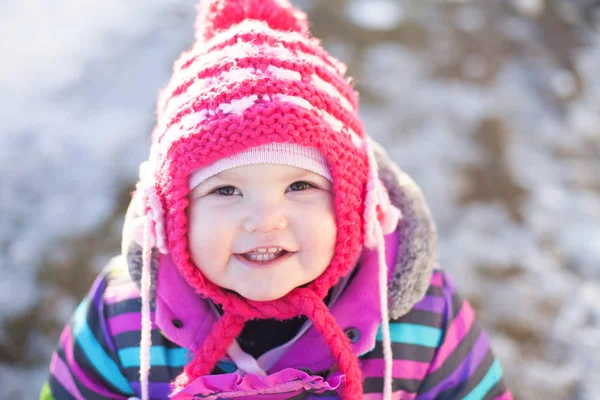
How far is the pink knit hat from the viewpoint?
1.11 metres

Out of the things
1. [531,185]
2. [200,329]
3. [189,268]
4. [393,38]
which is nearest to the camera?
[189,268]

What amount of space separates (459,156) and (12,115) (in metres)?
1.56

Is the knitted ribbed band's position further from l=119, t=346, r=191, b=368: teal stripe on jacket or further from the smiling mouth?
l=119, t=346, r=191, b=368: teal stripe on jacket

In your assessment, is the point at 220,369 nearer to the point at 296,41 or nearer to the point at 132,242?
the point at 132,242

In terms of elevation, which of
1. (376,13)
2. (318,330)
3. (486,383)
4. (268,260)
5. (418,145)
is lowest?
(486,383)

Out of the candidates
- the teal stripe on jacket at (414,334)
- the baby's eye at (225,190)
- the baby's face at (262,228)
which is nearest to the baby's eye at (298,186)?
the baby's face at (262,228)

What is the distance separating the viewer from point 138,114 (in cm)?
235

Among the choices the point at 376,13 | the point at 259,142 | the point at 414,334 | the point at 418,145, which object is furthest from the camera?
the point at 376,13

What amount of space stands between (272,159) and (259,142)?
4 cm

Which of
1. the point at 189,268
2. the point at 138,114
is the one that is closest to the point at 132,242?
the point at 189,268

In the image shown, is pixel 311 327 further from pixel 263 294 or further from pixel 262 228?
pixel 262 228

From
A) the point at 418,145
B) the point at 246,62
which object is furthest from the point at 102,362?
the point at 418,145

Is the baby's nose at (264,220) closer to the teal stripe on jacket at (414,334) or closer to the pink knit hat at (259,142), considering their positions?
the pink knit hat at (259,142)

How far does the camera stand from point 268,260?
1.16 metres
